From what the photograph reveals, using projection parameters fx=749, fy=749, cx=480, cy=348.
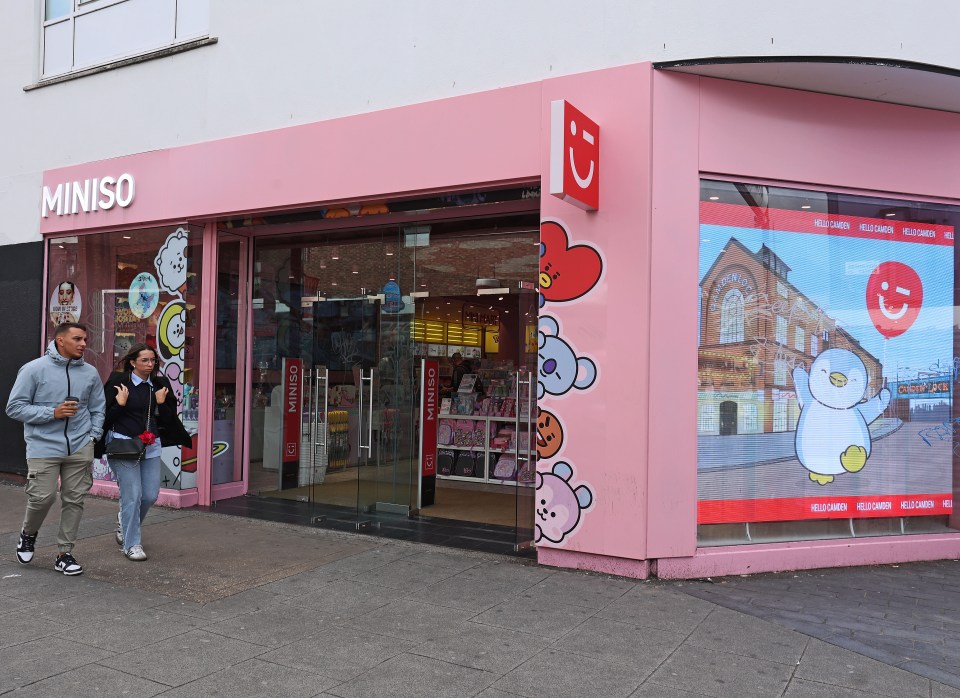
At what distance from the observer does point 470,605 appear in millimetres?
5141

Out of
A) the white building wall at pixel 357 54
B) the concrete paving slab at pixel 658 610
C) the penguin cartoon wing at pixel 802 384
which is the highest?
the white building wall at pixel 357 54

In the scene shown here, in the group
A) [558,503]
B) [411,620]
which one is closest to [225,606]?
[411,620]

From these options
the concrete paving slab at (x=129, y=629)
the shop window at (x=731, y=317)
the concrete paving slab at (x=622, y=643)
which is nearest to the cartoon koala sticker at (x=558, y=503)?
the concrete paving slab at (x=622, y=643)

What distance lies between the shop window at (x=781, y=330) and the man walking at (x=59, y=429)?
5.61m

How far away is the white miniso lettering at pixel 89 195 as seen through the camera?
28.9 ft

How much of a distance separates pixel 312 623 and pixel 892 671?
3.40 metres

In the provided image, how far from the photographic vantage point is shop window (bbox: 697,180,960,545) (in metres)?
6.14

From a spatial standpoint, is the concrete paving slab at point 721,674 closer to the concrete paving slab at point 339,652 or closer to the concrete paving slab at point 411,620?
the concrete paving slab at point 411,620

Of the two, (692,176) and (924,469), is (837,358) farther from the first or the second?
(692,176)

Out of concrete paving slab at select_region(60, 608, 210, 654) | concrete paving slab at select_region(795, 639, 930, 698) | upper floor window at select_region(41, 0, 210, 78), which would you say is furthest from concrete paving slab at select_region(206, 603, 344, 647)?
upper floor window at select_region(41, 0, 210, 78)

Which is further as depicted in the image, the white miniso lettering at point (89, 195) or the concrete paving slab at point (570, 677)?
the white miniso lettering at point (89, 195)

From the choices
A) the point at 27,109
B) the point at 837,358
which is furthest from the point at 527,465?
the point at 27,109

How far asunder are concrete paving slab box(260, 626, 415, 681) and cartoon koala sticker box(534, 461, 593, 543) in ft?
6.44

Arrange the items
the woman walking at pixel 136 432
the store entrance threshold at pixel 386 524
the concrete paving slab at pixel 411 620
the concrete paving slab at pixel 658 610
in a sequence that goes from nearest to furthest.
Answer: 1. the concrete paving slab at pixel 411 620
2. the concrete paving slab at pixel 658 610
3. the woman walking at pixel 136 432
4. the store entrance threshold at pixel 386 524
